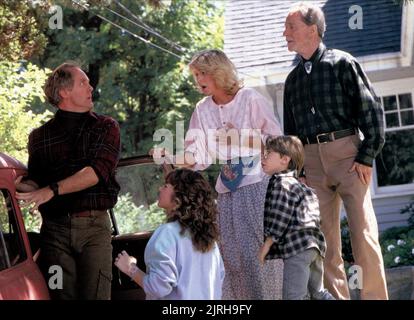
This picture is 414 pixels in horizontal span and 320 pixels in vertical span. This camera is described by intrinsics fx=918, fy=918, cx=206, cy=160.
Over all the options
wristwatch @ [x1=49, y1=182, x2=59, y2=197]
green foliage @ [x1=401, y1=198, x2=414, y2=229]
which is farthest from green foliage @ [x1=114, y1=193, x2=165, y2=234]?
wristwatch @ [x1=49, y1=182, x2=59, y2=197]

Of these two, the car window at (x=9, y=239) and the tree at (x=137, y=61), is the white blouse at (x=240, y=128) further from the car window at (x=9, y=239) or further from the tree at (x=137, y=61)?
the tree at (x=137, y=61)

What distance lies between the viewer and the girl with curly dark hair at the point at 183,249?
4.48m

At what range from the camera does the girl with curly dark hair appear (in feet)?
14.7

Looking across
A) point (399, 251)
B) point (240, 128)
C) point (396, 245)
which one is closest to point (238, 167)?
point (240, 128)

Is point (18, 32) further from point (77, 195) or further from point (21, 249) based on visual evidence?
point (21, 249)

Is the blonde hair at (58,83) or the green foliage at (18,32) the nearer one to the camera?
the blonde hair at (58,83)

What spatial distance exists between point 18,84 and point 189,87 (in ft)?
34.2

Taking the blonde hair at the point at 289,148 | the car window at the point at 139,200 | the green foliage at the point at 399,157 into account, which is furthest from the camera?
the green foliage at the point at 399,157

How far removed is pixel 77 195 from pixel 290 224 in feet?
4.01

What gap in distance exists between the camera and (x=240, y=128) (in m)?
5.39

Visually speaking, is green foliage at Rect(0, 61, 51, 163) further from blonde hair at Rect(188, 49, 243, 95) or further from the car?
blonde hair at Rect(188, 49, 243, 95)

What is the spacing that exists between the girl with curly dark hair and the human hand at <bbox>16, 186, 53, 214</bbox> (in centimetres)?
55

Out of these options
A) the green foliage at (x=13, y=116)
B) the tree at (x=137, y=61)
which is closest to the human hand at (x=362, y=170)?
the green foliage at (x=13, y=116)

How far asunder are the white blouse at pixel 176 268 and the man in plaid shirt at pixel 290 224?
639 mm
